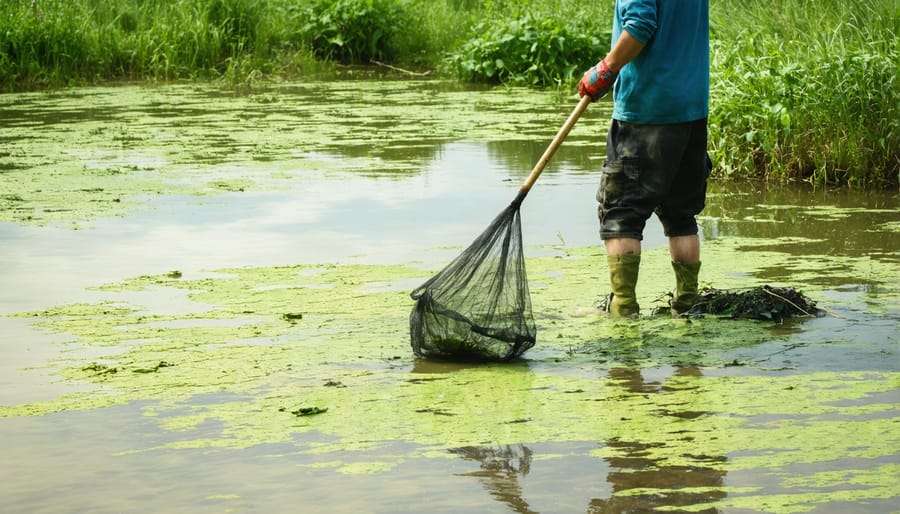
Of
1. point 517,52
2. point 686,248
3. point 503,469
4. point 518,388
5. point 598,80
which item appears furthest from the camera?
point 517,52

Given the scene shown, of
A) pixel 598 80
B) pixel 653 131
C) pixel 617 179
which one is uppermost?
pixel 598 80

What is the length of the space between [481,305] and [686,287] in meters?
0.97

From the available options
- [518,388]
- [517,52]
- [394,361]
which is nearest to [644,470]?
[518,388]

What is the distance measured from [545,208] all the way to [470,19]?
948cm

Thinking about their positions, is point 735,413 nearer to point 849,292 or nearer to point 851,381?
point 851,381

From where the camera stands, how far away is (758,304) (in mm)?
4723

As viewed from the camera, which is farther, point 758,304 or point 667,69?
point 758,304

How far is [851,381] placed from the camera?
386cm

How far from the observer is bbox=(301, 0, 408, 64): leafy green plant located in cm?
1617

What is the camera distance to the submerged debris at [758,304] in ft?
15.4

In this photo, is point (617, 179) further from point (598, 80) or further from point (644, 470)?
point (644, 470)

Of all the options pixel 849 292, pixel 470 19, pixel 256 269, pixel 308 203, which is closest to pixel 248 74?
pixel 470 19

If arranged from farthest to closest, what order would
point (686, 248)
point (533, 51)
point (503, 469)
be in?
1. point (533, 51)
2. point (686, 248)
3. point (503, 469)

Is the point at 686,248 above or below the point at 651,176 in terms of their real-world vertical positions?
below
